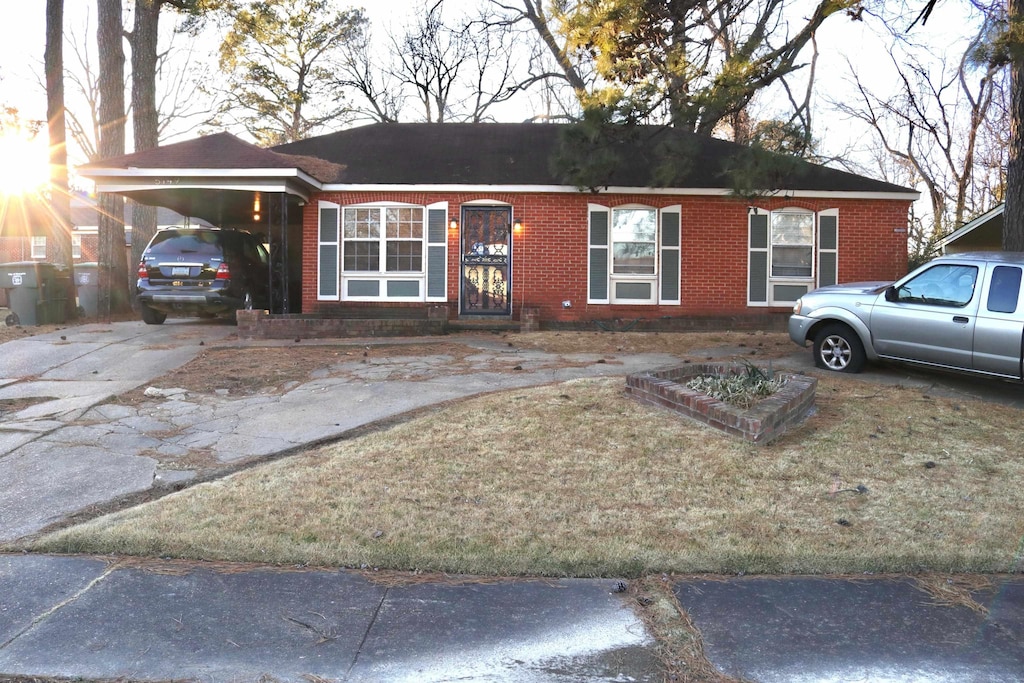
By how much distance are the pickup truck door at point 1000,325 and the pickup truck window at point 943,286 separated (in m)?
0.21

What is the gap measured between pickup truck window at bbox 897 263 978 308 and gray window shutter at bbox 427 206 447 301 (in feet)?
30.6

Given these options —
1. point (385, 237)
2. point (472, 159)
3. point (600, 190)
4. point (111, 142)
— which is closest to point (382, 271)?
point (385, 237)

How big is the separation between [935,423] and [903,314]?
2464 millimetres

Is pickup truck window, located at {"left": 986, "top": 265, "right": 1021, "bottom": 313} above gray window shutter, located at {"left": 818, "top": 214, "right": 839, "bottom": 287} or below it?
below

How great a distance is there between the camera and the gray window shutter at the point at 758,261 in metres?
16.2

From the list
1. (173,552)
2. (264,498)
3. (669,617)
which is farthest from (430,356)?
(669,617)

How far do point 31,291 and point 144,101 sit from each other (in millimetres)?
6124

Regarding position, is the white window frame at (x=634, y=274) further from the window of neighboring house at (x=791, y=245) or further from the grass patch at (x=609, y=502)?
the grass patch at (x=609, y=502)

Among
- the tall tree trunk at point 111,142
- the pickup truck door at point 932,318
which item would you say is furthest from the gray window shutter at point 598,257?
the tall tree trunk at point 111,142

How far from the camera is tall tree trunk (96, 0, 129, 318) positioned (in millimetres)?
17297

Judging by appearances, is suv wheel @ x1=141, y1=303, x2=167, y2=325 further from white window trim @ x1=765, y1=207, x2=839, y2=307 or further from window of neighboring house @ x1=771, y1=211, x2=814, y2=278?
window of neighboring house @ x1=771, y1=211, x2=814, y2=278

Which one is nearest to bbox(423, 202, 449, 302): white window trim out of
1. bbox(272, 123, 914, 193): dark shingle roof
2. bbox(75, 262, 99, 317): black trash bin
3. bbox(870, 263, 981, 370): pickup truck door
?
bbox(272, 123, 914, 193): dark shingle roof

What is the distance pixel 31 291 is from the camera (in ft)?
49.0

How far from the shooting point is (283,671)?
3.17 m
